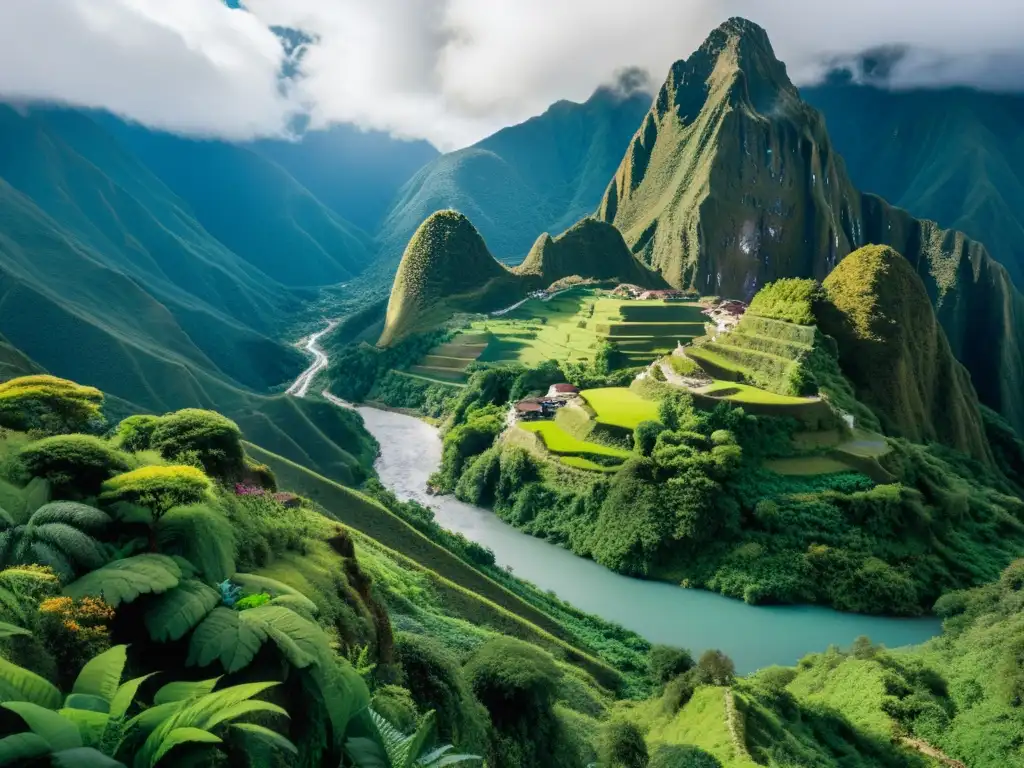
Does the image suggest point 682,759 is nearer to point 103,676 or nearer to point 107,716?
point 103,676

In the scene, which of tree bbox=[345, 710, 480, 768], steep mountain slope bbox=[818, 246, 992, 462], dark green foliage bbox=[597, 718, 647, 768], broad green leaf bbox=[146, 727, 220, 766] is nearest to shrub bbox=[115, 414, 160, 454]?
tree bbox=[345, 710, 480, 768]

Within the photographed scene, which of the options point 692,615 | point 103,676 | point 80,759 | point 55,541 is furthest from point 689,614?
point 80,759

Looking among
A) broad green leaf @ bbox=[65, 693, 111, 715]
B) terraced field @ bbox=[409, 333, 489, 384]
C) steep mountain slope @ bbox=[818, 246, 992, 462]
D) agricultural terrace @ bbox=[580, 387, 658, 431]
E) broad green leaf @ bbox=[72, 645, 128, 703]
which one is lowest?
broad green leaf @ bbox=[65, 693, 111, 715]

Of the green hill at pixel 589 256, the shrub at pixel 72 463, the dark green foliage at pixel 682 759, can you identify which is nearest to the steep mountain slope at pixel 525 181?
the green hill at pixel 589 256

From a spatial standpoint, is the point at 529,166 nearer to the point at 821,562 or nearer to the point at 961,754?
the point at 821,562

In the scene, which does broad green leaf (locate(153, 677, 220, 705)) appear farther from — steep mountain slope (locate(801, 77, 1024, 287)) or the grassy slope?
steep mountain slope (locate(801, 77, 1024, 287))

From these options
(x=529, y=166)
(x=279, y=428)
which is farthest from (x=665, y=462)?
(x=529, y=166)
